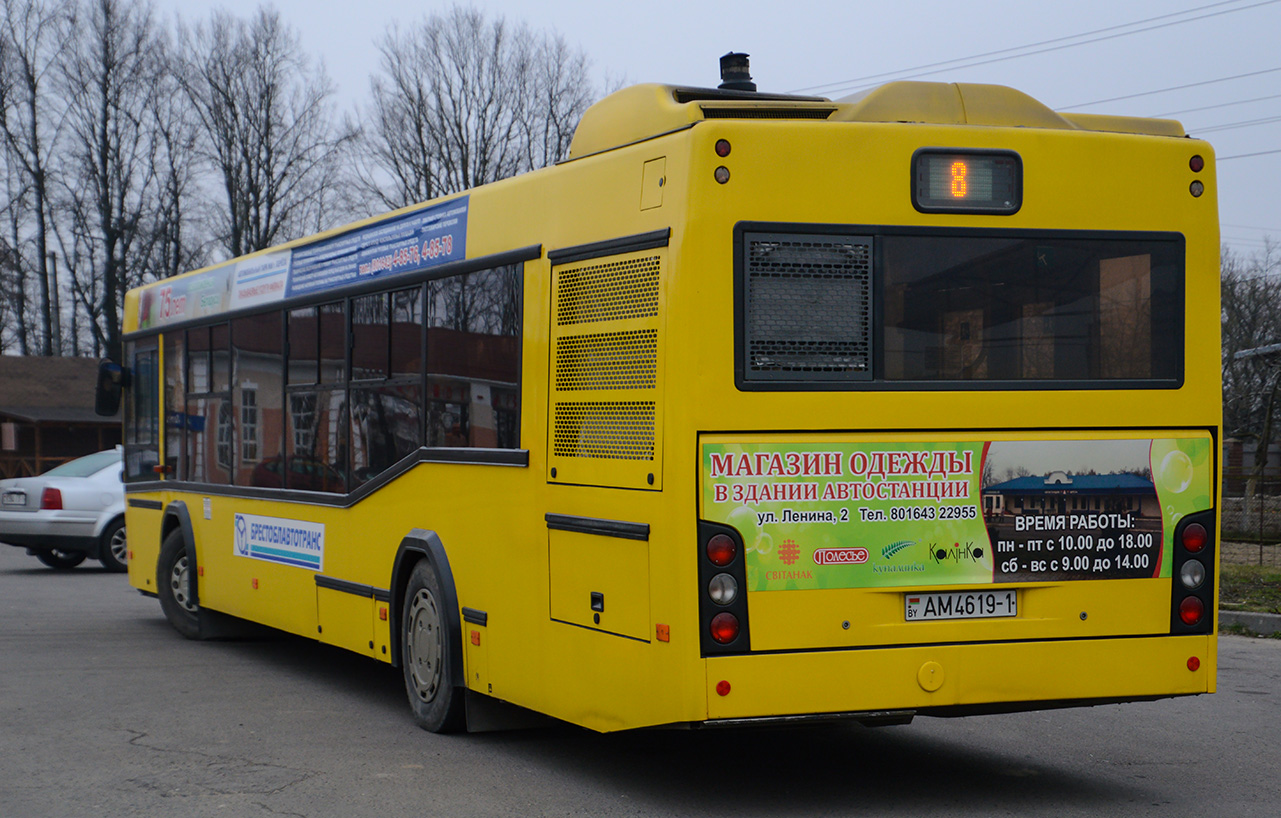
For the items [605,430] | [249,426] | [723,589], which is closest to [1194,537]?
[723,589]

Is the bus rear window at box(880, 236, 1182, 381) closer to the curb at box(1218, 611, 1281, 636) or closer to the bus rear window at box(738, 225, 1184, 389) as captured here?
the bus rear window at box(738, 225, 1184, 389)

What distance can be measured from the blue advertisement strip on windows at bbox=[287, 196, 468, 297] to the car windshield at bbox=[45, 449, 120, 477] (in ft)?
37.7

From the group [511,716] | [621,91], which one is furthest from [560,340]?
[511,716]

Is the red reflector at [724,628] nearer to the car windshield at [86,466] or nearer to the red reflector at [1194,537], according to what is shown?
the red reflector at [1194,537]

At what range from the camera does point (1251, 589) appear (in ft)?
52.3

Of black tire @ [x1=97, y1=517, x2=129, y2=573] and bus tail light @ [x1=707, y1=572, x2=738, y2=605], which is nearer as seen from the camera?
bus tail light @ [x1=707, y1=572, x2=738, y2=605]

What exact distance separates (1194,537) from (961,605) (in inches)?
43.6

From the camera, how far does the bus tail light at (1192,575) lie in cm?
618

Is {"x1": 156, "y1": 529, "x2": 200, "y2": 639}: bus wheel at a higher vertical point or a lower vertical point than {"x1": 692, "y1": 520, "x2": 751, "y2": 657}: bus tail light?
lower

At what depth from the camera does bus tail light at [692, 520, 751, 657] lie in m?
5.69

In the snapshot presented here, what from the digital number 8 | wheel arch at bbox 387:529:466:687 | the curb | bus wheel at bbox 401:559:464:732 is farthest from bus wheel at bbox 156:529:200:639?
the curb

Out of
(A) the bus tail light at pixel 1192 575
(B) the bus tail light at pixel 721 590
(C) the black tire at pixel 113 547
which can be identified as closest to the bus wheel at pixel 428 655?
(B) the bus tail light at pixel 721 590

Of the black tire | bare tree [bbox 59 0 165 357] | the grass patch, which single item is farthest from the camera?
bare tree [bbox 59 0 165 357]

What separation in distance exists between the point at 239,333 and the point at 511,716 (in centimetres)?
448
